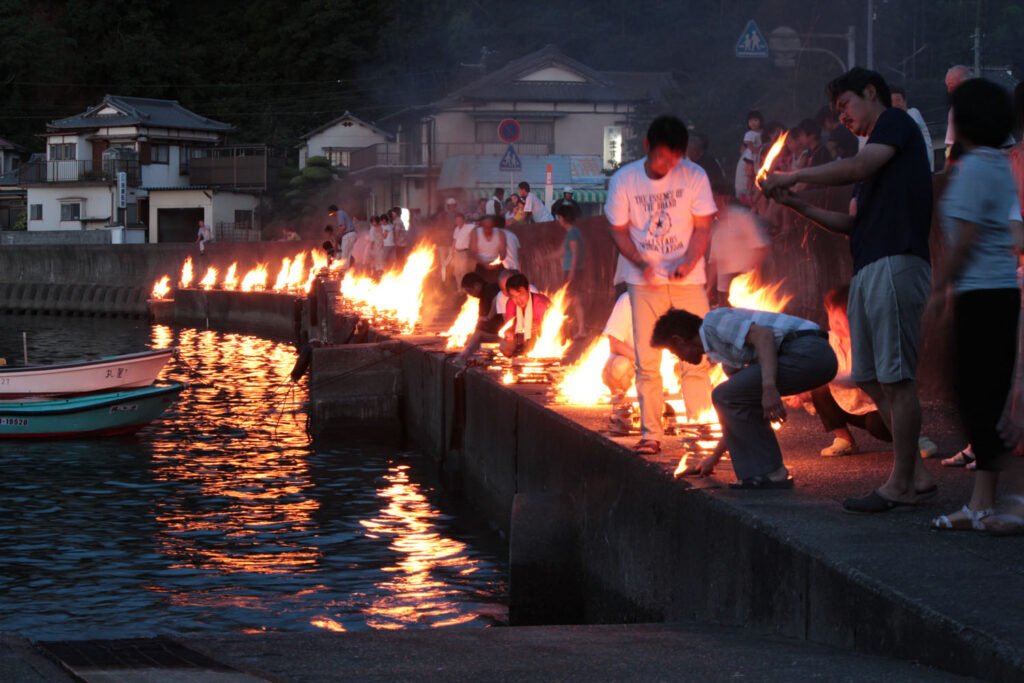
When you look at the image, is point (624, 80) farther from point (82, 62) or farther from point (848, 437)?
point (848, 437)

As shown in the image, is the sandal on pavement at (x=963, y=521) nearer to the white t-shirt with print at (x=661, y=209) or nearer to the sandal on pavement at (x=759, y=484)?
the sandal on pavement at (x=759, y=484)

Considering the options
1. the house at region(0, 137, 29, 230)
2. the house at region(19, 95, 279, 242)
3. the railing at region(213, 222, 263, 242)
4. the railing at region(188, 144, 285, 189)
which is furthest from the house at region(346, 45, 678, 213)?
the house at region(0, 137, 29, 230)

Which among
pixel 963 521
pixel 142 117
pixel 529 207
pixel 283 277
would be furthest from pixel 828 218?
pixel 142 117

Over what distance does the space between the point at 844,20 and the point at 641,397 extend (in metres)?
48.9

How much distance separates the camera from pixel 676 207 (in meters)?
8.57

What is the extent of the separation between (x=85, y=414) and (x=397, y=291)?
9474 mm

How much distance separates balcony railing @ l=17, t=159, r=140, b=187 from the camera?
6819 cm

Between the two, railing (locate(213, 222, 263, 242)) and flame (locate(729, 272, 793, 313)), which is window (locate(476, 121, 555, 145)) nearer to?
railing (locate(213, 222, 263, 242))

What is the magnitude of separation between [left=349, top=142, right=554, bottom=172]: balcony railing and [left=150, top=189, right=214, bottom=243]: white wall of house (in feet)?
27.3

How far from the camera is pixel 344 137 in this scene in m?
68.8

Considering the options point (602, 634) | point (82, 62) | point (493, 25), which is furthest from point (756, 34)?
point (82, 62)

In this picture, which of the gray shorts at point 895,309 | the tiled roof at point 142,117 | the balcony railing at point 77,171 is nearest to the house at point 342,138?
the tiled roof at point 142,117

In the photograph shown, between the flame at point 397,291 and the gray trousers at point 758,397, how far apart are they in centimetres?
1529

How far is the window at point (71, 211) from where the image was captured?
6956 cm
